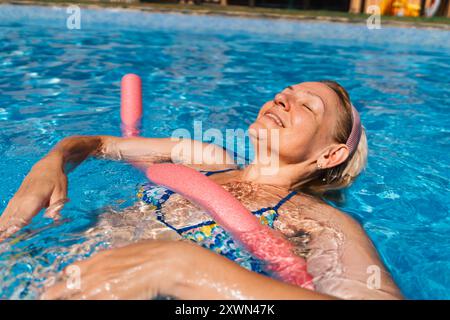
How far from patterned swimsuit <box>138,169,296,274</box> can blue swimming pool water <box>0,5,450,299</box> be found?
0.31m

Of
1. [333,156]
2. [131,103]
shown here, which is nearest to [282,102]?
[333,156]

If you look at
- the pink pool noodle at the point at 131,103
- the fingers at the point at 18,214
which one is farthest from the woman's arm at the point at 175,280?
the pink pool noodle at the point at 131,103

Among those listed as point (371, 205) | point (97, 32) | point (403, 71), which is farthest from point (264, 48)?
point (371, 205)

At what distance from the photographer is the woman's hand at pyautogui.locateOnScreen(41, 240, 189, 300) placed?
1.63 meters

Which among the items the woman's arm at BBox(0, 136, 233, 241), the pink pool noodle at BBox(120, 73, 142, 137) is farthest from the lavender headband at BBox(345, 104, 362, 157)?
the pink pool noodle at BBox(120, 73, 142, 137)

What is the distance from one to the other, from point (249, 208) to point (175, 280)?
1.03 m

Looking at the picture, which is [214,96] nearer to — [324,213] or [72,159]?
[72,159]

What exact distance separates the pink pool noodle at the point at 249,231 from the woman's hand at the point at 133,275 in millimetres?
599

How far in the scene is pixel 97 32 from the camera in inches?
427

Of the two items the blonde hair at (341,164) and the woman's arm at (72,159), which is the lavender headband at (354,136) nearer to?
the blonde hair at (341,164)

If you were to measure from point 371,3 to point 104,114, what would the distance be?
558 inches

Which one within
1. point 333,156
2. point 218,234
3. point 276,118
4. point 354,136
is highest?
point 276,118

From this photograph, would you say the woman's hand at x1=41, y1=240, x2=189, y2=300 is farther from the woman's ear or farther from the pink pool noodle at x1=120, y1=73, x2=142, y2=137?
the pink pool noodle at x1=120, y1=73, x2=142, y2=137

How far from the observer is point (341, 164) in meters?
2.88
